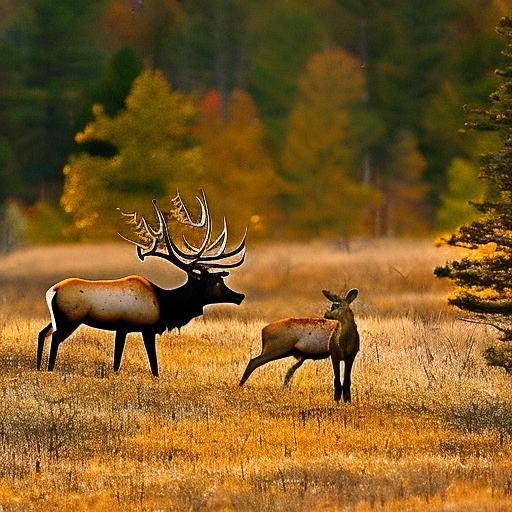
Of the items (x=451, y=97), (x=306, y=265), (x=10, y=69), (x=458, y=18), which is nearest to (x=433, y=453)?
(x=306, y=265)

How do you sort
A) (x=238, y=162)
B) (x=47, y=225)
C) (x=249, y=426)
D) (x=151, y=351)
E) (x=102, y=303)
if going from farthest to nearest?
(x=238, y=162)
(x=47, y=225)
(x=151, y=351)
(x=102, y=303)
(x=249, y=426)

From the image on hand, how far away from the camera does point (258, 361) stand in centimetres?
1479

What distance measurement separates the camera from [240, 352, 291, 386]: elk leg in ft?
47.9

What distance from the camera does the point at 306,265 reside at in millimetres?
31859

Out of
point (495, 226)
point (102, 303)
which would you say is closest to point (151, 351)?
point (102, 303)

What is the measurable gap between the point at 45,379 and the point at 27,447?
9.16 feet

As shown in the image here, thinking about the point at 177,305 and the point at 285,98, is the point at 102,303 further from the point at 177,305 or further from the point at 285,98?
the point at 285,98

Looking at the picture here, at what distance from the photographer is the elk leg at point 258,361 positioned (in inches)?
575

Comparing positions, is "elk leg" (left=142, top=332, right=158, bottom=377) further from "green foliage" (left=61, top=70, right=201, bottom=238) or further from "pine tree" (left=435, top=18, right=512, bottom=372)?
"green foliage" (left=61, top=70, right=201, bottom=238)

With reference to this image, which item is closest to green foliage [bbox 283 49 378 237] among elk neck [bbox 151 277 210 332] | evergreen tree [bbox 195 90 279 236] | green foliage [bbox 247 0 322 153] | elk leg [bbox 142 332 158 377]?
evergreen tree [bbox 195 90 279 236]

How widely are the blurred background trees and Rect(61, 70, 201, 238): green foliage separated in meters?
→ 2.88

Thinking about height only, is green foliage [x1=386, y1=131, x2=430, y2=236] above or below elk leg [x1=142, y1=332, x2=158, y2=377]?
above

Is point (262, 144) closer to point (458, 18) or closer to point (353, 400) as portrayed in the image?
point (458, 18)

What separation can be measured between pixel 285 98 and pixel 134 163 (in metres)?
→ 21.4
